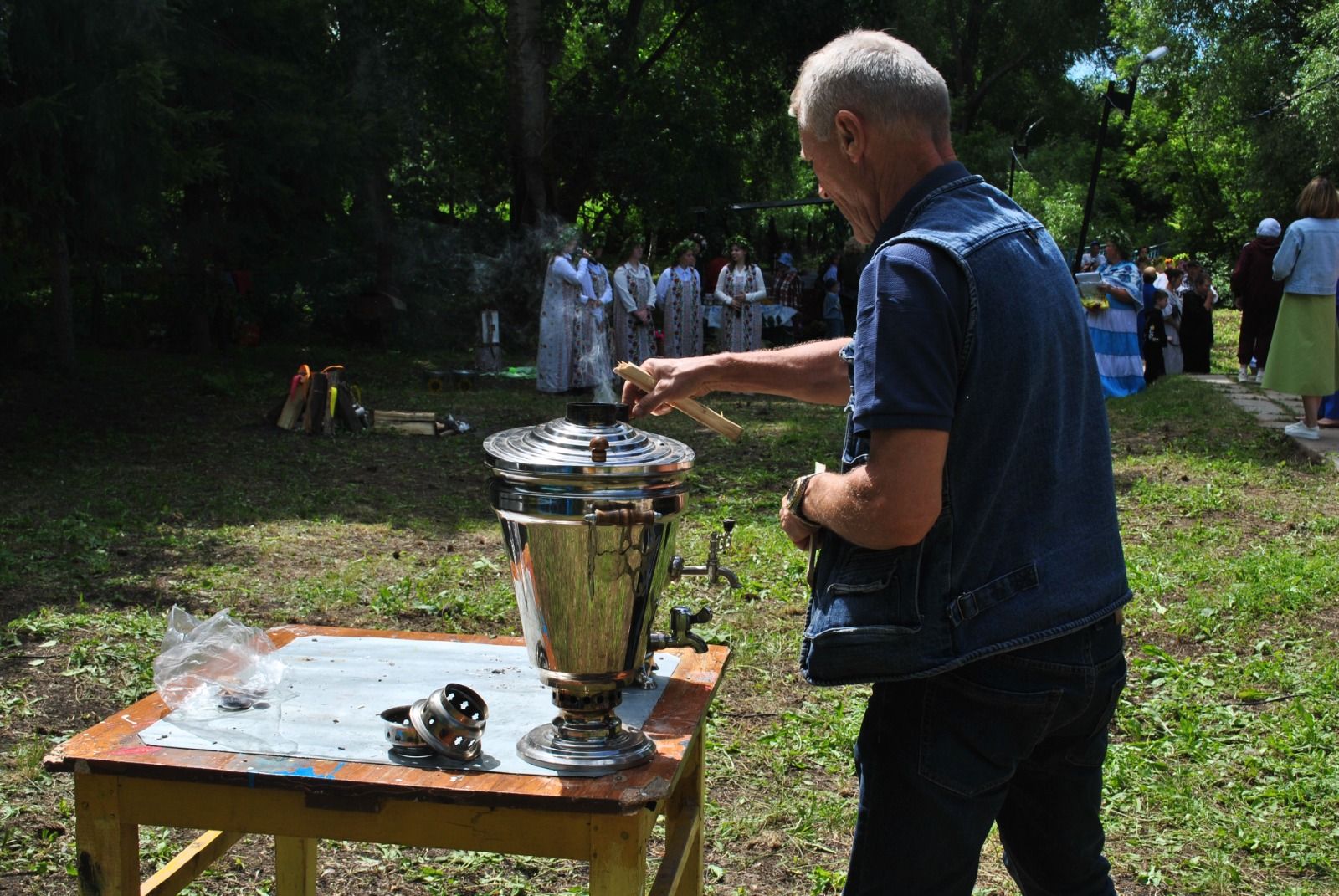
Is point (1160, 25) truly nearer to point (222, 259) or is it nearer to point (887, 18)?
point (887, 18)

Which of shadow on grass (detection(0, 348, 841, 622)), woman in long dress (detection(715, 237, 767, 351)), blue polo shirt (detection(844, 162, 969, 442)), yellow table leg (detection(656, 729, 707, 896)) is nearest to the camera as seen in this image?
blue polo shirt (detection(844, 162, 969, 442))

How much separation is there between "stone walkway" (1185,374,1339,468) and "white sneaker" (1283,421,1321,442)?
0.04 m

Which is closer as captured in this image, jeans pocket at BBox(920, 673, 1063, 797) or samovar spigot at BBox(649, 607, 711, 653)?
jeans pocket at BBox(920, 673, 1063, 797)

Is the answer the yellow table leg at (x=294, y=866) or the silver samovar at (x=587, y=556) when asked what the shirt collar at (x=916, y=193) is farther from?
the yellow table leg at (x=294, y=866)

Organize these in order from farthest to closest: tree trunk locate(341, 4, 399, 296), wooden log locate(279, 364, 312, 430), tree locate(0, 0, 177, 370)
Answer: tree trunk locate(341, 4, 399, 296) → wooden log locate(279, 364, 312, 430) → tree locate(0, 0, 177, 370)

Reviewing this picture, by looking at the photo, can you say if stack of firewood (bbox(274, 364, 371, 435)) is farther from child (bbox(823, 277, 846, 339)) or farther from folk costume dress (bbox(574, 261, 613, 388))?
child (bbox(823, 277, 846, 339))

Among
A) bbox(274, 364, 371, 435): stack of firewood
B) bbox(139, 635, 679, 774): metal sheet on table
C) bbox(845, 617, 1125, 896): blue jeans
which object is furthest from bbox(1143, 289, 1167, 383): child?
bbox(845, 617, 1125, 896): blue jeans

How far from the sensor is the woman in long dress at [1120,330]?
13117mm

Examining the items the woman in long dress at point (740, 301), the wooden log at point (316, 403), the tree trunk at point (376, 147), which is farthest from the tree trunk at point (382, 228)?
the wooden log at point (316, 403)

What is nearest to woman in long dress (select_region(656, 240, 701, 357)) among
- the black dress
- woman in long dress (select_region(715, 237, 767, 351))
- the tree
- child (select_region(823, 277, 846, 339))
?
woman in long dress (select_region(715, 237, 767, 351))

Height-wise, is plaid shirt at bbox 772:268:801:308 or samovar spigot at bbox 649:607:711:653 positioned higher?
plaid shirt at bbox 772:268:801:308

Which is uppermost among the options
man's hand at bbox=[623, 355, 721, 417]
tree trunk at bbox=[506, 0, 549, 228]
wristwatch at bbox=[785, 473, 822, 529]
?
tree trunk at bbox=[506, 0, 549, 228]

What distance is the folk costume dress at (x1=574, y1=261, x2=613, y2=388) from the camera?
49.3ft

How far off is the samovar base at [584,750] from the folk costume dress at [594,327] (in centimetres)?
1284
